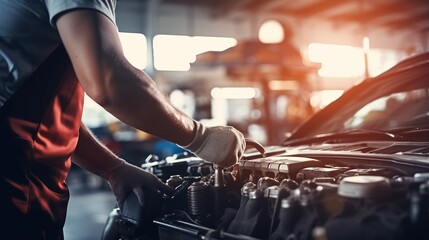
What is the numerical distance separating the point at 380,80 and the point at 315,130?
16.5 inches

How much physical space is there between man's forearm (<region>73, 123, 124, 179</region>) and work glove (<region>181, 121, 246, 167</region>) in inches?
19.8

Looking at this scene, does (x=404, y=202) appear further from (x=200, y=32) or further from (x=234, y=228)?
(x=200, y=32)

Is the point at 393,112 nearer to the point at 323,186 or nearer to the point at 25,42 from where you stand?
the point at 323,186

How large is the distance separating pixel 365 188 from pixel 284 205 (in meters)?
0.21

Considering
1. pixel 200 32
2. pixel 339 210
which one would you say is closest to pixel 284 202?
pixel 339 210

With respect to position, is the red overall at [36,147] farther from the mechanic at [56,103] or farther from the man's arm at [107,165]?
the man's arm at [107,165]

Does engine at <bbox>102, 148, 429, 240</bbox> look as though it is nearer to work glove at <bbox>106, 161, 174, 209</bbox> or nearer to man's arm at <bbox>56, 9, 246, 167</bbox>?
work glove at <bbox>106, 161, 174, 209</bbox>

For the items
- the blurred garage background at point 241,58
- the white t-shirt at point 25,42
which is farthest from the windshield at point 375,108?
the blurred garage background at point 241,58

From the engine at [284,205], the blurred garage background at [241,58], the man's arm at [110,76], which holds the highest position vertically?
the blurred garage background at [241,58]

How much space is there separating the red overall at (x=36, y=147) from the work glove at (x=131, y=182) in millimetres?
287

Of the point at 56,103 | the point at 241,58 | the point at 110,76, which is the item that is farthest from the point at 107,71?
the point at 241,58

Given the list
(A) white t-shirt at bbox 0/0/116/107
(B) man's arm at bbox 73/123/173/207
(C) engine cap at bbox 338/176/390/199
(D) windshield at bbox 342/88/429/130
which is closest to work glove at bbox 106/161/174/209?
(B) man's arm at bbox 73/123/173/207

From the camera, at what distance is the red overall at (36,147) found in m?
1.32

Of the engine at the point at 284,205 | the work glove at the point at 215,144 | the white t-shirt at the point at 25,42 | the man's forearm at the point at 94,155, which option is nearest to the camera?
the engine at the point at 284,205
